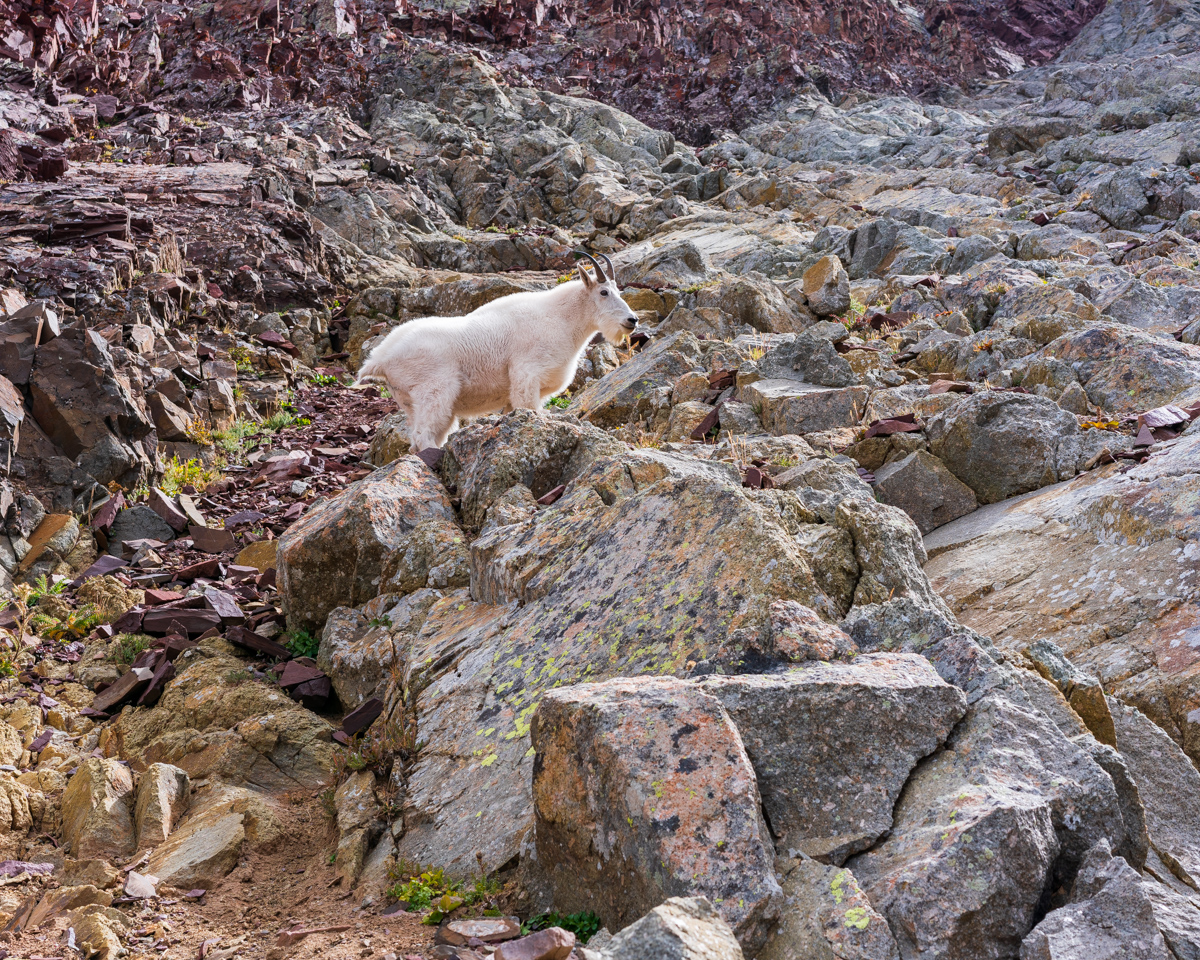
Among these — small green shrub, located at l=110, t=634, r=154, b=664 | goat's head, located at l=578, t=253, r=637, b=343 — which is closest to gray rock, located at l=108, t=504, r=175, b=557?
small green shrub, located at l=110, t=634, r=154, b=664

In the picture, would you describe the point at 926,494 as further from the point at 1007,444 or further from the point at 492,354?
the point at 492,354

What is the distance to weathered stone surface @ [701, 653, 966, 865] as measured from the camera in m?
3.32

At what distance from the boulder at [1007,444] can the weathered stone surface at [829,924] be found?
561cm

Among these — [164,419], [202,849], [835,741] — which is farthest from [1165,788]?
[164,419]

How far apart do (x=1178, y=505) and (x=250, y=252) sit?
66.3 feet

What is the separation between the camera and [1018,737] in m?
3.52

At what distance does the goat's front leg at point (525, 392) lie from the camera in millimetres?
10648

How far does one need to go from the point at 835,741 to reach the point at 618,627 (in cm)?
156

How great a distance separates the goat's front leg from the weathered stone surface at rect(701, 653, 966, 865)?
7.30 m

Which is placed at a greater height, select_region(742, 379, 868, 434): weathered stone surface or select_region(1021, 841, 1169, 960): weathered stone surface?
select_region(1021, 841, 1169, 960): weathered stone surface

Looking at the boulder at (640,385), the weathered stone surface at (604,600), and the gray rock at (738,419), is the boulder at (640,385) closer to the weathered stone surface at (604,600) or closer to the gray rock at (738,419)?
the gray rock at (738,419)

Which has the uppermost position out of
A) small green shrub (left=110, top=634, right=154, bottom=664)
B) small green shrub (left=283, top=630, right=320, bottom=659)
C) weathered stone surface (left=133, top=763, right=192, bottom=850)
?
weathered stone surface (left=133, top=763, right=192, bottom=850)

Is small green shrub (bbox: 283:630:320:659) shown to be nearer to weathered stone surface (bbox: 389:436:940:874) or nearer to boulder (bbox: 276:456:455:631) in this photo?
boulder (bbox: 276:456:455:631)

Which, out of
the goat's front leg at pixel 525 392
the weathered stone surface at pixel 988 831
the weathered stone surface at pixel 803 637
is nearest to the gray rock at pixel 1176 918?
the weathered stone surface at pixel 988 831
